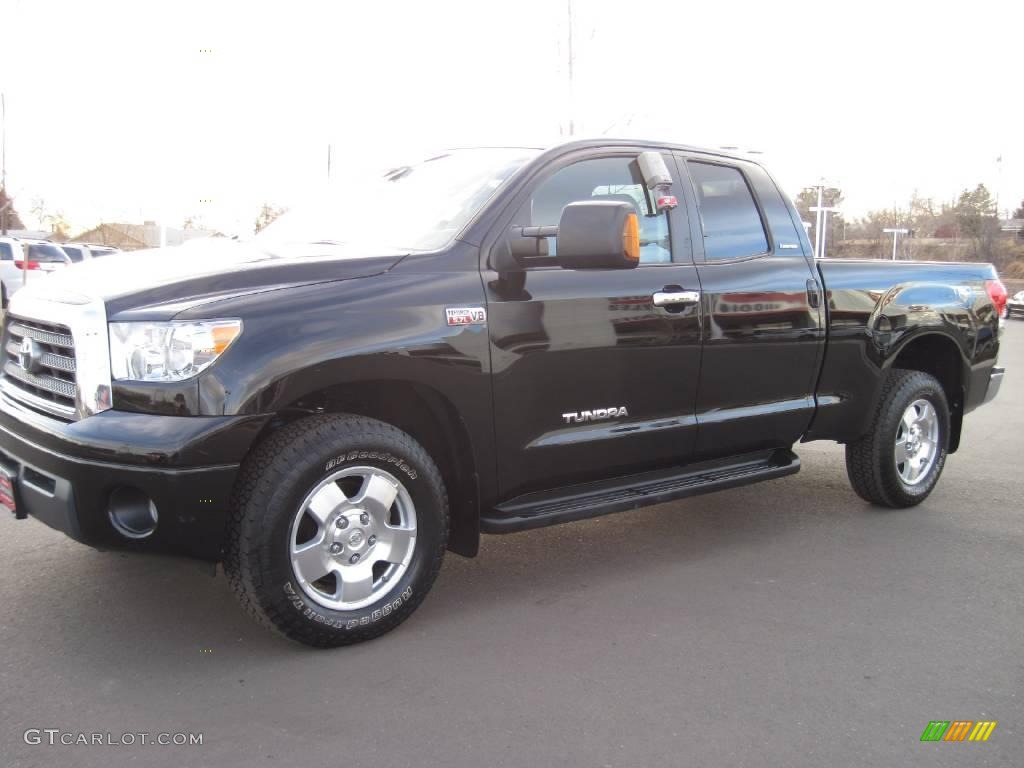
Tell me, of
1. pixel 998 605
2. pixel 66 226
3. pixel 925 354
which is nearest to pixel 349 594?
pixel 998 605

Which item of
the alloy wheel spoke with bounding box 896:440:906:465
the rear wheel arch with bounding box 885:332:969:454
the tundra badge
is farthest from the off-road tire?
the rear wheel arch with bounding box 885:332:969:454

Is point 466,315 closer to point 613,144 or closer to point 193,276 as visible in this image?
point 193,276

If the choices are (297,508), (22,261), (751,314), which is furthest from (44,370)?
(22,261)

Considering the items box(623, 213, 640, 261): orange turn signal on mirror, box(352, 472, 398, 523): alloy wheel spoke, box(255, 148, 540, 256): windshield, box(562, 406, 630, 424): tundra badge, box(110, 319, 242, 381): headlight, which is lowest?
box(352, 472, 398, 523): alloy wheel spoke

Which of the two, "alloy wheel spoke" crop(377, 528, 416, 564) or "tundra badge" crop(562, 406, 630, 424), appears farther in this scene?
"tundra badge" crop(562, 406, 630, 424)

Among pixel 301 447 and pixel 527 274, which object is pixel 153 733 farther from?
pixel 527 274

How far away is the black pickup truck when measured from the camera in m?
2.98

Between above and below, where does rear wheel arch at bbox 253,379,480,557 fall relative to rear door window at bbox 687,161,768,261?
below

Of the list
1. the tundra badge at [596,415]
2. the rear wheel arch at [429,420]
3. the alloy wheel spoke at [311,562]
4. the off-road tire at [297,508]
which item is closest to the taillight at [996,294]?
the tundra badge at [596,415]

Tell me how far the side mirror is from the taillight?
327 cm

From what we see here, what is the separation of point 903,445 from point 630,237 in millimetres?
2721

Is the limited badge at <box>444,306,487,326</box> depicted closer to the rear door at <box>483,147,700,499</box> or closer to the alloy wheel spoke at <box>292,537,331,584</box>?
the rear door at <box>483,147,700,499</box>

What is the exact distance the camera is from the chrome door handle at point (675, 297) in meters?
4.01

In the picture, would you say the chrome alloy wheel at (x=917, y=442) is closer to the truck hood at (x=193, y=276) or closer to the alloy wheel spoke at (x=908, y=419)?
the alloy wheel spoke at (x=908, y=419)
